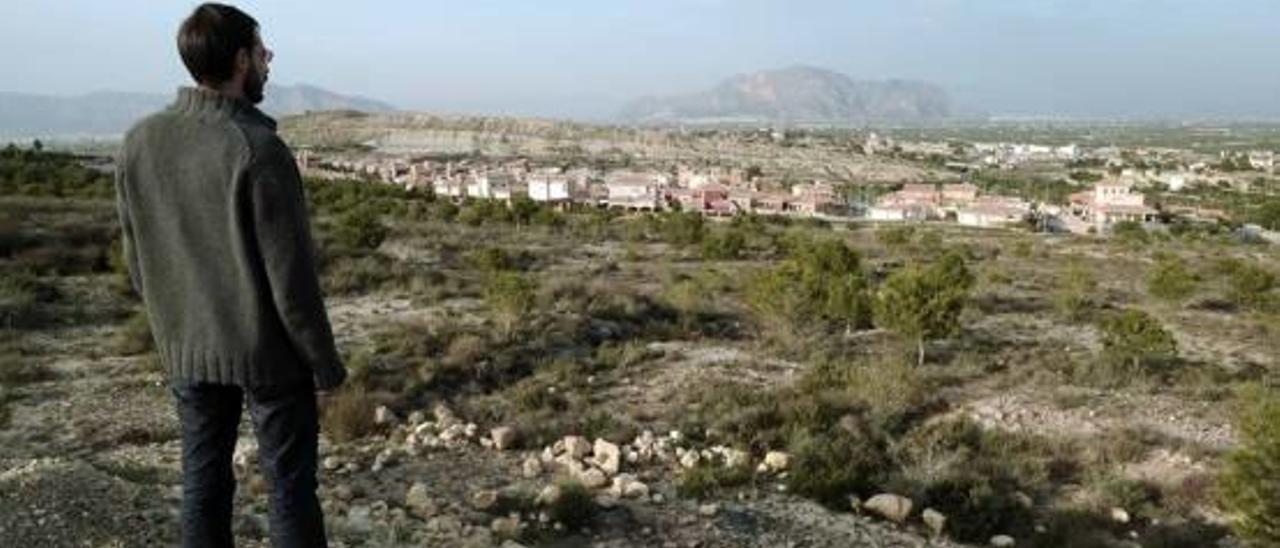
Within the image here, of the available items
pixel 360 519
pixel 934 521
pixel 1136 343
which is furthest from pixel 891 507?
pixel 1136 343

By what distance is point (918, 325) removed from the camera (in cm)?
1722

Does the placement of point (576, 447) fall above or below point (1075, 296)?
above

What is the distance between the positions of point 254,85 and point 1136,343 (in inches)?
650

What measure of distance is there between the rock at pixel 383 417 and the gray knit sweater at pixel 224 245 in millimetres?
7327

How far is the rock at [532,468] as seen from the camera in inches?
350

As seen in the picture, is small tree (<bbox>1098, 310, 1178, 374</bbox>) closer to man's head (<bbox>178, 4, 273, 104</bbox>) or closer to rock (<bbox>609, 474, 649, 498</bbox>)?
rock (<bbox>609, 474, 649, 498</bbox>)

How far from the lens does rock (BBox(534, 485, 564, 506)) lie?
24.9 feet

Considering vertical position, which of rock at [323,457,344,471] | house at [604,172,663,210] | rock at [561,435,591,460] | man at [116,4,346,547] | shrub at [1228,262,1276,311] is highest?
man at [116,4,346,547]

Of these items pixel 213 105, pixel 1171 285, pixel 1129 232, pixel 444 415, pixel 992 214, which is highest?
pixel 213 105

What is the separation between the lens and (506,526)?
23.0 ft

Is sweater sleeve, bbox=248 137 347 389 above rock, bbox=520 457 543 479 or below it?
above

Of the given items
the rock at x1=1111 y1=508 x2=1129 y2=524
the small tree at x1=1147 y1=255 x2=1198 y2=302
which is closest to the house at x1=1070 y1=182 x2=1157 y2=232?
the small tree at x1=1147 y1=255 x2=1198 y2=302

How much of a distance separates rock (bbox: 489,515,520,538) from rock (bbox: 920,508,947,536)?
11.1ft

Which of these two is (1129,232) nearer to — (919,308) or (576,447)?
(919,308)
